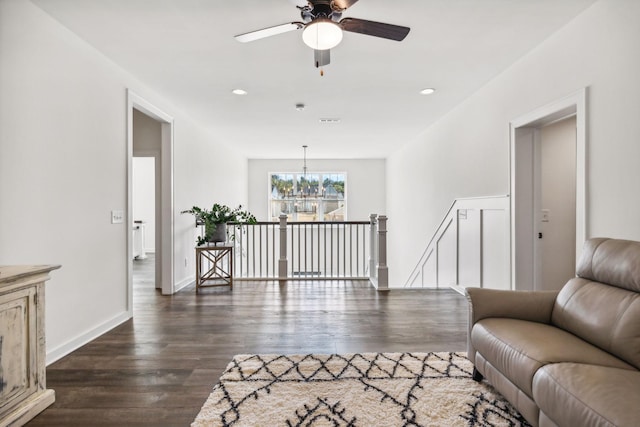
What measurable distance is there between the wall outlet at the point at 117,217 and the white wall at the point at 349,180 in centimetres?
602

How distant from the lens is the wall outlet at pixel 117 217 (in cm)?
323

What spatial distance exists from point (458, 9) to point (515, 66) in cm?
132

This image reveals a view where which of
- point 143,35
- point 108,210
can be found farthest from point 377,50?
point 108,210

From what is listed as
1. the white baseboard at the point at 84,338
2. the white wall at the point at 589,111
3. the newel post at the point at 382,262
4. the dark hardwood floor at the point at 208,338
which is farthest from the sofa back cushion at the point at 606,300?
the white baseboard at the point at 84,338

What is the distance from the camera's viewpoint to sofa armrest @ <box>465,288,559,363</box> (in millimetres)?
2057

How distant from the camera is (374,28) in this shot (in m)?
2.05

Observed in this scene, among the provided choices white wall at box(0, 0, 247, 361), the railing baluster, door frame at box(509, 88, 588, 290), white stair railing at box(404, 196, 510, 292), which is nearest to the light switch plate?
door frame at box(509, 88, 588, 290)

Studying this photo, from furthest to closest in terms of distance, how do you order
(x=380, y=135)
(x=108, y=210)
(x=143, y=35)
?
(x=380, y=135), (x=108, y=210), (x=143, y=35)

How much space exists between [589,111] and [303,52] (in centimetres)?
236

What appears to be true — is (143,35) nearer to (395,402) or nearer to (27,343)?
(27,343)

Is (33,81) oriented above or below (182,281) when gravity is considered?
above

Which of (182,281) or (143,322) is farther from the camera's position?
(182,281)

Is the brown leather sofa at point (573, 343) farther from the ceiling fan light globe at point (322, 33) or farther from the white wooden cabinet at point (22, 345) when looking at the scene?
the white wooden cabinet at point (22, 345)

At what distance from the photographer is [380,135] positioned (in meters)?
6.36
